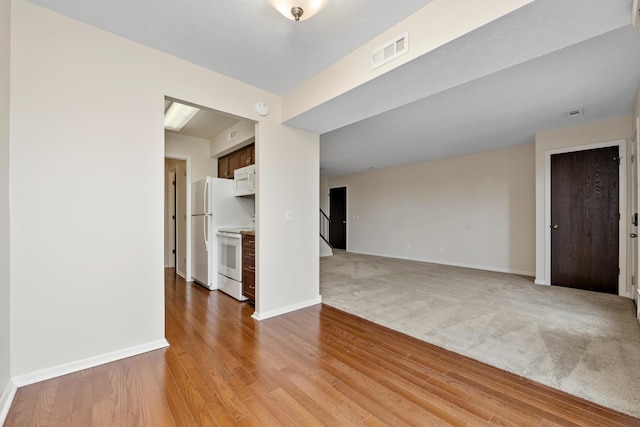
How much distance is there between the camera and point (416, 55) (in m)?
1.82

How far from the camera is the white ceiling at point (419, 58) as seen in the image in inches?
63.2

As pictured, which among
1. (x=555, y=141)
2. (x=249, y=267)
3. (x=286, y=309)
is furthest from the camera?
(x=555, y=141)

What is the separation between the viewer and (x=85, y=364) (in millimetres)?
1948

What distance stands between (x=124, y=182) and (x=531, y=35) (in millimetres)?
2983

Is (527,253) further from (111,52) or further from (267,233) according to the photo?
(111,52)

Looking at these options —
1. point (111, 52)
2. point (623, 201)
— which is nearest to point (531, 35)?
point (111, 52)

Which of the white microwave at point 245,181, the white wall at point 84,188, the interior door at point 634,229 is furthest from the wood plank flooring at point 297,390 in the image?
the interior door at point 634,229

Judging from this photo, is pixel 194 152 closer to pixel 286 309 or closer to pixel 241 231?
pixel 241 231

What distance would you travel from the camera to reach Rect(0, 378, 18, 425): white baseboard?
1458 mm

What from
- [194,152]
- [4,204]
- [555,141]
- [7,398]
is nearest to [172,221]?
[194,152]

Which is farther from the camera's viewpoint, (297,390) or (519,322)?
(519,322)

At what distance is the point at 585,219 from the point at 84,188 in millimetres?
6147

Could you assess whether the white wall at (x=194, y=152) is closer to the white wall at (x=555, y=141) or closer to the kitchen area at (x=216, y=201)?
the kitchen area at (x=216, y=201)

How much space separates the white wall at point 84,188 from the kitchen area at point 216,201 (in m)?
1.23
